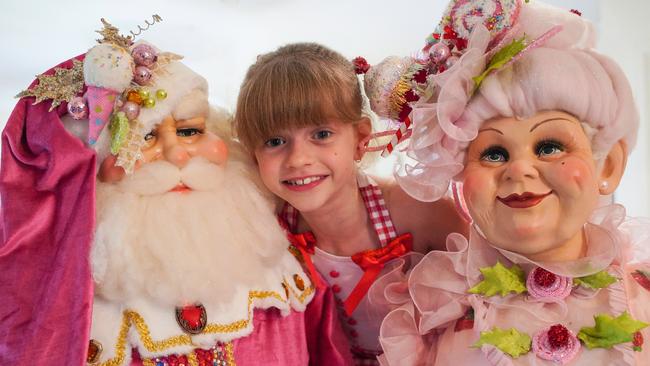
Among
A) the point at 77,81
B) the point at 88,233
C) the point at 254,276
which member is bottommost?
the point at 254,276

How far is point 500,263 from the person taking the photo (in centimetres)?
135

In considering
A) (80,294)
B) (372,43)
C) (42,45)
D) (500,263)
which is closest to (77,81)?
(80,294)

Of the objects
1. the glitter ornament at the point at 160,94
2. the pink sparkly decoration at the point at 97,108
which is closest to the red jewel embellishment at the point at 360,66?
the glitter ornament at the point at 160,94

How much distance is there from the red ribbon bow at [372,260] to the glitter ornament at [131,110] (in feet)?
2.25

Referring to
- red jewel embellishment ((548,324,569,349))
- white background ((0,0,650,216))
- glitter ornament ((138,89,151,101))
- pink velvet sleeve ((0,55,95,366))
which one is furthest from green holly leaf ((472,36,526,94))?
white background ((0,0,650,216))

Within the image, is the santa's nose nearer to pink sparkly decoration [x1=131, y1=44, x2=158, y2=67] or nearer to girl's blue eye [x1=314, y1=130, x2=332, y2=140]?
pink sparkly decoration [x1=131, y1=44, x2=158, y2=67]

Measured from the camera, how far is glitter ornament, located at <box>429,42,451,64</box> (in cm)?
139

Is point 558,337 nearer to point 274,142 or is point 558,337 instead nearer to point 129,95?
point 274,142

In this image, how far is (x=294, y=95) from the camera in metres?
1.58

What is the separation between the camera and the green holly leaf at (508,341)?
1225 mm

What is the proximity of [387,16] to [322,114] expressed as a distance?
4.71 feet

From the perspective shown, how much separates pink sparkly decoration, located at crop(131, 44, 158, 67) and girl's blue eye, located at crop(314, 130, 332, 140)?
1.42 feet

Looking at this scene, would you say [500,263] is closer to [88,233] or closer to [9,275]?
[88,233]

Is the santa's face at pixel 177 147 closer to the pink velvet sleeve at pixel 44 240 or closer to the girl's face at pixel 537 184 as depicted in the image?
the pink velvet sleeve at pixel 44 240
